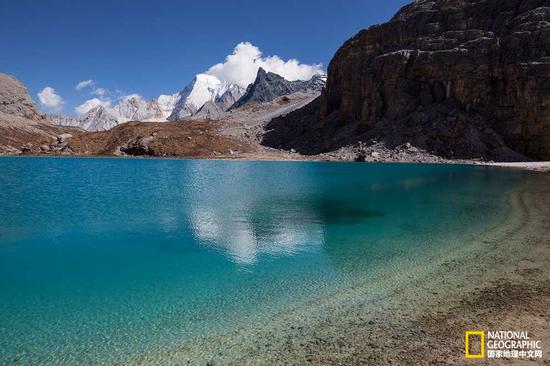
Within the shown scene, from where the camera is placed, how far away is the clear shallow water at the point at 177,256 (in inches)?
362

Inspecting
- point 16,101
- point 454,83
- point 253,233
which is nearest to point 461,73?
point 454,83

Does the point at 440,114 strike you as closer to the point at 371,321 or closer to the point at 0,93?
the point at 371,321

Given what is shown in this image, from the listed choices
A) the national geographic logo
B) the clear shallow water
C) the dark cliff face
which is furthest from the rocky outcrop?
the national geographic logo

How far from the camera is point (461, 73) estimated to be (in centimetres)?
8781

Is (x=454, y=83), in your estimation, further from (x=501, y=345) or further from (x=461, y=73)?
(x=501, y=345)

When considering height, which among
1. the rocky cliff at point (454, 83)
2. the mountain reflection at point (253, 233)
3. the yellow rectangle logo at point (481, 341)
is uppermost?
the rocky cliff at point (454, 83)

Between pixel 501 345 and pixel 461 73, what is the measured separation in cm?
9310

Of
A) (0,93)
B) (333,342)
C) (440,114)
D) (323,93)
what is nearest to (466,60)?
(440,114)

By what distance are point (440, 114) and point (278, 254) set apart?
83.7 meters

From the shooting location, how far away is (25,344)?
27.7ft

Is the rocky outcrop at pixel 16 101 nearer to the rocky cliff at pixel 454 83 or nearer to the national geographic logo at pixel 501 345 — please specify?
the rocky cliff at pixel 454 83

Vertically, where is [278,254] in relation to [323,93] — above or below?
below

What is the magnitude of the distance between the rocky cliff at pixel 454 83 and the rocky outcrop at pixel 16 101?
149183 mm

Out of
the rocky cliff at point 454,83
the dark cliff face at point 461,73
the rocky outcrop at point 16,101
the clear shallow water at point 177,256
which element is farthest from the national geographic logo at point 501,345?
the rocky outcrop at point 16,101
